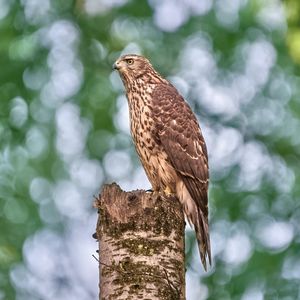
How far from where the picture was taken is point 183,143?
7.66 metres

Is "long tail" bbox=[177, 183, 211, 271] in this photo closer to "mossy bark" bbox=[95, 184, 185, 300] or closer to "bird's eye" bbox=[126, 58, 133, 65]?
"bird's eye" bbox=[126, 58, 133, 65]

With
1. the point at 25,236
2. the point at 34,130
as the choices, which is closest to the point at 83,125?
the point at 34,130

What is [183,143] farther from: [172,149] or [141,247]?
[141,247]

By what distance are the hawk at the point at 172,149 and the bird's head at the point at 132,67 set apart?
0.35 m

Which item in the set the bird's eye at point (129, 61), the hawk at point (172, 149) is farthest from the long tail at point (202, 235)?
the bird's eye at point (129, 61)

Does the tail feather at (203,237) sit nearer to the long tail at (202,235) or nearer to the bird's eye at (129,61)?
the long tail at (202,235)

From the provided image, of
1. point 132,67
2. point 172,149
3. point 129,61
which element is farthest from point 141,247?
point 129,61

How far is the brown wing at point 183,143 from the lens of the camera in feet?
24.7

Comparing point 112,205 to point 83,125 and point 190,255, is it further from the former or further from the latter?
point 83,125

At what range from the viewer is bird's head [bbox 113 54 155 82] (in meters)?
8.19

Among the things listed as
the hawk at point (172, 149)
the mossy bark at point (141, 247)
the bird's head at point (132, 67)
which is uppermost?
the bird's head at point (132, 67)

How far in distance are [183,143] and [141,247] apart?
2.61 meters

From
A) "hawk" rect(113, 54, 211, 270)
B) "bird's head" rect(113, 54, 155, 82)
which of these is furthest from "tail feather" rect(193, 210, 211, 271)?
"bird's head" rect(113, 54, 155, 82)

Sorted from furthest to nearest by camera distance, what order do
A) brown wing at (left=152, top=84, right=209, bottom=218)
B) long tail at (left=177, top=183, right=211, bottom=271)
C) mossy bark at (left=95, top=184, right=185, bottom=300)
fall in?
brown wing at (left=152, top=84, right=209, bottom=218)
long tail at (left=177, top=183, right=211, bottom=271)
mossy bark at (left=95, top=184, right=185, bottom=300)
